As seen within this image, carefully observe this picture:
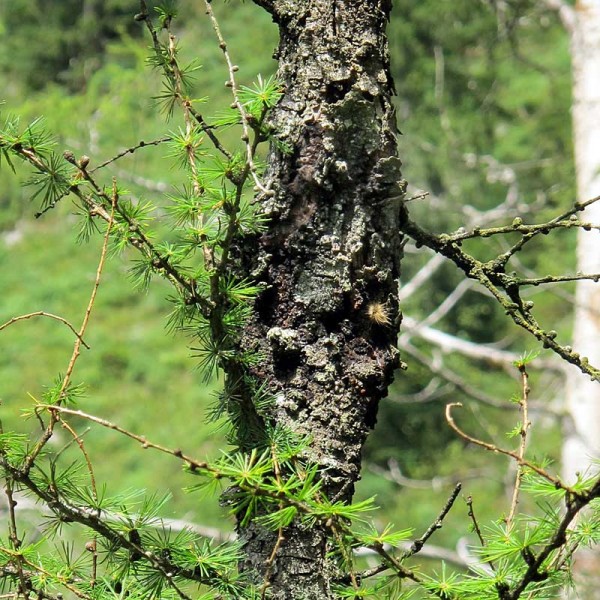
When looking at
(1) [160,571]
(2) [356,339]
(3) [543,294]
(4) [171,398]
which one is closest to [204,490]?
(1) [160,571]

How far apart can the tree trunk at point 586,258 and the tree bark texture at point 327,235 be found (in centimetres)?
333

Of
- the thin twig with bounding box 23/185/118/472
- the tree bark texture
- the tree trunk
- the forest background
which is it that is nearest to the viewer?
the thin twig with bounding box 23/185/118/472

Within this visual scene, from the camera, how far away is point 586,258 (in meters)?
4.92

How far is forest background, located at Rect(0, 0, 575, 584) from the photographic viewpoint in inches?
254

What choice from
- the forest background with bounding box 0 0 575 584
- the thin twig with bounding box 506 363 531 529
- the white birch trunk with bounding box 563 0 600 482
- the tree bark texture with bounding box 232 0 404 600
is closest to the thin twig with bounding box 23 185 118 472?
the tree bark texture with bounding box 232 0 404 600

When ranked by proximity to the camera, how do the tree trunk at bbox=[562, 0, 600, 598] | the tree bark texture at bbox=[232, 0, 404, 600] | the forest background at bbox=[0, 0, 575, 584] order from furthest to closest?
1. the forest background at bbox=[0, 0, 575, 584]
2. the tree trunk at bbox=[562, 0, 600, 598]
3. the tree bark texture at bbox=[232, 0, 404, 600]

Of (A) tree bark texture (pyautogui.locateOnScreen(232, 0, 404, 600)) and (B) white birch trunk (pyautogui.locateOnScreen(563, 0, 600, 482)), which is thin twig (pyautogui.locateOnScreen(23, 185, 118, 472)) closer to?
(A) tree bark texture (pyautogui.locateOnScreen(232, 0, 404, 600))

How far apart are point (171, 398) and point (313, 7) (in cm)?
720

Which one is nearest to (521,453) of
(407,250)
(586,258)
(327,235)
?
(327,235)

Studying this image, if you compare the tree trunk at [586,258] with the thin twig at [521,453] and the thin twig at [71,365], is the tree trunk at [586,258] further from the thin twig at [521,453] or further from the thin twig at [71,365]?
the thin twig at [71,365]

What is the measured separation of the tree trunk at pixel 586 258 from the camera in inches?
189

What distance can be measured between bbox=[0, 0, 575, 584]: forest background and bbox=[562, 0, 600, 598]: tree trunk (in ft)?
0.53

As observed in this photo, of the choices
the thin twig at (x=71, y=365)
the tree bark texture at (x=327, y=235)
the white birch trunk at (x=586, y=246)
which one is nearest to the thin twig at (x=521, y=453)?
the tree bark texture at (x=327, y=235)

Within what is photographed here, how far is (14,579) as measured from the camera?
130 centimetres
